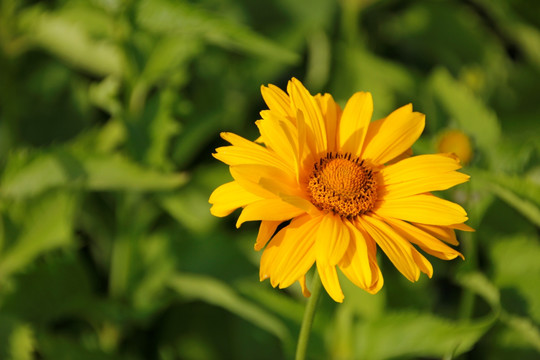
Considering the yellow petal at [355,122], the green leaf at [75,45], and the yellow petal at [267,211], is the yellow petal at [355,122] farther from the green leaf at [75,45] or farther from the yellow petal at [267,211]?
the green leaf at [75,45]

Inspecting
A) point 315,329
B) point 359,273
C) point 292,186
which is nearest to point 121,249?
point 315,329

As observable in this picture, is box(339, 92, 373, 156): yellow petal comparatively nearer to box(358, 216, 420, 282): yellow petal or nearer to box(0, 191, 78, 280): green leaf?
box(358, 216, 420, 282): yellow petal

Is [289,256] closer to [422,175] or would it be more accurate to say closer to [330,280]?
[330,280]

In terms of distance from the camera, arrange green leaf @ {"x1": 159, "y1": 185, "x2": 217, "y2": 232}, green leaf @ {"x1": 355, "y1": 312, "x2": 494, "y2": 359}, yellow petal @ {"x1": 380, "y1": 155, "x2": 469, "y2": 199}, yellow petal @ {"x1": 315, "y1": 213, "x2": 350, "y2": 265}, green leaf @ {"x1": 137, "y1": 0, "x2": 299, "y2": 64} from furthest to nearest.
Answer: green leaf @ {"x1": 159, "y1": 185, "x2": 217, "y2": 232} → green leaf @ {"x1": 355, "y1": 312, "x2": 494, "y2": 359} → green leaf @ {"x1": 137, "y1": 0, "x2": 299, "y2": 64} → yellow petal @ {"x1": 380, "y1": 155, "x2": 469, "y2": 199} → yellow petal @ {"x1": 315, "y1": 213, "x2": 350, "y2": 265}

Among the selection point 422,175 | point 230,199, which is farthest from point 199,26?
point 422,175

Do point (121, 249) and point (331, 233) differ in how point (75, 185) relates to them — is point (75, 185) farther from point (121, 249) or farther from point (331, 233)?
point (331, 233)

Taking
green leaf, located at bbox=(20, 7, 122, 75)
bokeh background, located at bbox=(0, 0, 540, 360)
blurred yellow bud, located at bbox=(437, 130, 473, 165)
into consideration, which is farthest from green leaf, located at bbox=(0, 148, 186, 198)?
blurred yellow bud, located at bbox=(437, 130, 473, 165)

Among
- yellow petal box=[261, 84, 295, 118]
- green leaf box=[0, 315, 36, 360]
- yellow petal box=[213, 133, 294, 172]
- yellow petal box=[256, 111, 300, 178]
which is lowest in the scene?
green leaf box=[0, 315, 36, 360]
